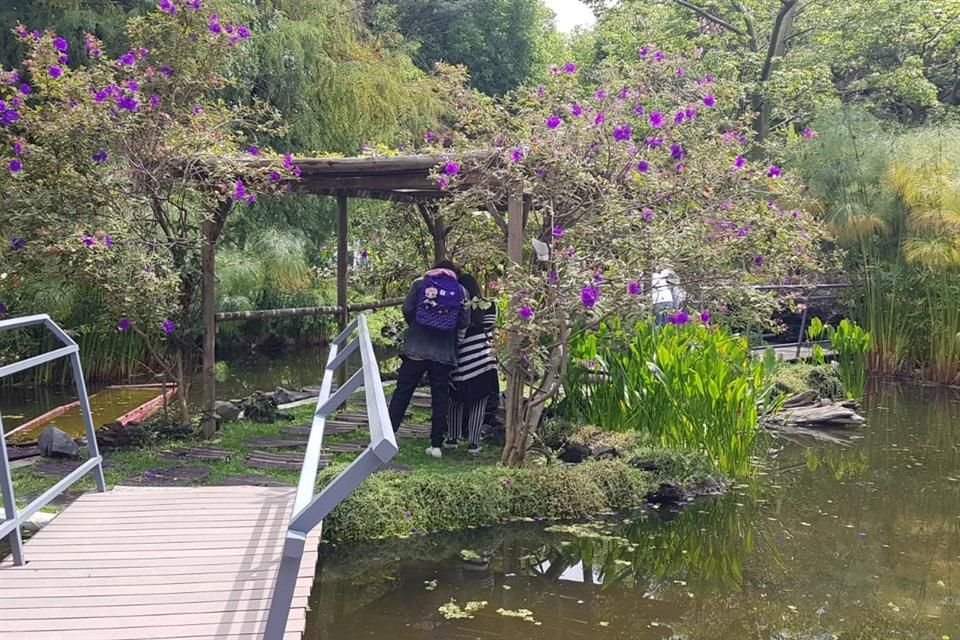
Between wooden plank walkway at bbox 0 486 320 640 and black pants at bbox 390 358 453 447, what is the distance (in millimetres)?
Result: 2122

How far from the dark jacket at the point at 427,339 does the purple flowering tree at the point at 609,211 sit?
63 centimetres

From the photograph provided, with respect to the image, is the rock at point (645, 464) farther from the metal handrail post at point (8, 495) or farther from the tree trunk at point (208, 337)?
the metal handrail post at point (8, 495)

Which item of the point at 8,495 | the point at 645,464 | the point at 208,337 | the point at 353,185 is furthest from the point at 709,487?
the point at 8,495

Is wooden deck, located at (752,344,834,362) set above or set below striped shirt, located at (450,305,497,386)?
below

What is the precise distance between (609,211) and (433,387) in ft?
6.43

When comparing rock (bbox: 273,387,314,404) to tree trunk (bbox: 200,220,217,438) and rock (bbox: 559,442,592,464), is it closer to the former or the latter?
tree trunk (bbox: 200,220,217,438)

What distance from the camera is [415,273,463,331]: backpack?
6314mm

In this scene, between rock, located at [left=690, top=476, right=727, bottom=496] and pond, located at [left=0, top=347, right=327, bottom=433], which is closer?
rock, located at [left=690, top=476, right=727, bottom=496]

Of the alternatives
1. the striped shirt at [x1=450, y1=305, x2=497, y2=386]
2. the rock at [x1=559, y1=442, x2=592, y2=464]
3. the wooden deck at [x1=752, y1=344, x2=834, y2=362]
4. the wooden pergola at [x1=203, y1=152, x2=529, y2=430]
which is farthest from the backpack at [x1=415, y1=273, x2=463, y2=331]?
the wooden deck at [x1=752, y1=344, x2=834, y2=362]

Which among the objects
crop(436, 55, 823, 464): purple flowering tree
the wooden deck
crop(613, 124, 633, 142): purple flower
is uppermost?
crop(613, 124, 633, 142): purple flower

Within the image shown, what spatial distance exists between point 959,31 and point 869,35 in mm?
1775

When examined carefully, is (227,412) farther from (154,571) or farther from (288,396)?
(154,571)

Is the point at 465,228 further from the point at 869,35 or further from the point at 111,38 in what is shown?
the point at 869,35

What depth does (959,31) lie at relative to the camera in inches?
612
